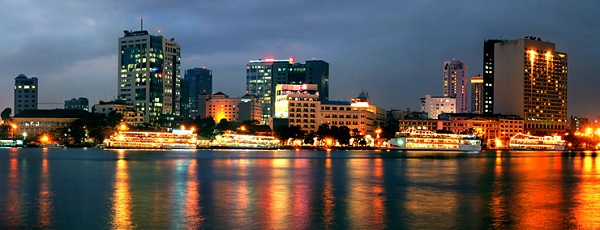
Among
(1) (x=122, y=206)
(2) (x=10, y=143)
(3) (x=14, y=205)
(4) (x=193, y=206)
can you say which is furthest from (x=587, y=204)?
(2) (x=10, y=143)

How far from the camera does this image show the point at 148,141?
561 ft

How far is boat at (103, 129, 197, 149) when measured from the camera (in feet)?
556

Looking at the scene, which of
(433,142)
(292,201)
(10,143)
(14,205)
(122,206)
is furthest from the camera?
(433,142)

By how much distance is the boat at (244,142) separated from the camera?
6978 inches

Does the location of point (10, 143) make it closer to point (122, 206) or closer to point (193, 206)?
point (122, 206)

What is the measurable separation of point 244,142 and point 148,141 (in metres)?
25.8

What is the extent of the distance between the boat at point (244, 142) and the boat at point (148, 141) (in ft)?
31.2

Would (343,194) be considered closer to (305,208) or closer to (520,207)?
(305,208)

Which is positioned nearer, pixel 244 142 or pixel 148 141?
pixel 148 141

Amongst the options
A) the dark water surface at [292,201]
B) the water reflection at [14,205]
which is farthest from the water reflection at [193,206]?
the water reflection at [14,205]

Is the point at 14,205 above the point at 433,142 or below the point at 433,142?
below

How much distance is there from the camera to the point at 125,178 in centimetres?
5931

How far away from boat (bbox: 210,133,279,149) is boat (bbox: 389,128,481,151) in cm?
3573

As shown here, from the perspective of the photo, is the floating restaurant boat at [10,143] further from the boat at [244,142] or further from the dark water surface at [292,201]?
the dark water surface at [292,201]
